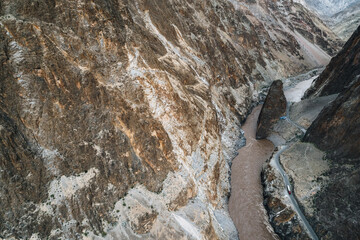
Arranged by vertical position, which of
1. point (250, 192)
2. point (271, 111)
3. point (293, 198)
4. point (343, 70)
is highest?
point (343, 70)

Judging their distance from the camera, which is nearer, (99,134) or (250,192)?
(99,134)

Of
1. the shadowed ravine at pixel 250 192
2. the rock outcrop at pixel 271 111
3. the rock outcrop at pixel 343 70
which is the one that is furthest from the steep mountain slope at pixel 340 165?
the rock outcrop at pixel 271 111

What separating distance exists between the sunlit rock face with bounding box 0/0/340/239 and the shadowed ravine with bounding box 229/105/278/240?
1320 mm

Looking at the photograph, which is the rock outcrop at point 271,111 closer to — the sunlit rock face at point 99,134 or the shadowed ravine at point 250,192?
the shadowed ravine at point 250,192

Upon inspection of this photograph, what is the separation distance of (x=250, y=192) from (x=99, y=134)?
1873 cm

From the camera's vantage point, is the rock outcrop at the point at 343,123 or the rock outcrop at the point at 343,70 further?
the rock outcrop at the point at 343,70

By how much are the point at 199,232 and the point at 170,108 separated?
11.3 m

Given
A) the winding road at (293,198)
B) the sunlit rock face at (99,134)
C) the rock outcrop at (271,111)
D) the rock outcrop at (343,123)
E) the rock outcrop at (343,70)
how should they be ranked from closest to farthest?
the sunlit rock face at (99,134)
the winding road at (293,198)
the rock outcrop at (343,123)
the rock outcrop at (343,70)
the rock outcrop at (271,111)

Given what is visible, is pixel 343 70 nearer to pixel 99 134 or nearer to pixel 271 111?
pixel 271 111

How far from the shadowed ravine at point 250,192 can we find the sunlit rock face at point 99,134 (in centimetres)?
132

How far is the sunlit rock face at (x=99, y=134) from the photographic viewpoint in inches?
552

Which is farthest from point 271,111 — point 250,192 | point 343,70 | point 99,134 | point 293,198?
point 99,134

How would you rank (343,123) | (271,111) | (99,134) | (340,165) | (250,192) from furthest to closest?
(271,111)
(250,192)
(343,123)
(340,165)
(99,134)

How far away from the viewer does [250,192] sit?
2666 cm
